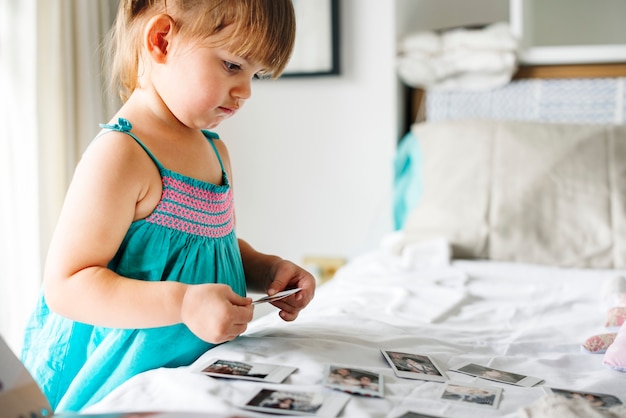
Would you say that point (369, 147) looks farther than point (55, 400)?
Yes

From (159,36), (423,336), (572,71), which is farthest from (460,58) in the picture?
(159,36)

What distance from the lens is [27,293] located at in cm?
208

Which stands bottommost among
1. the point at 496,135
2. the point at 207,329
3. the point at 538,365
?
the point at 538,365

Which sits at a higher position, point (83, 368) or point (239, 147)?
point (239, 147)

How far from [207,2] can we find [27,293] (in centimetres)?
131

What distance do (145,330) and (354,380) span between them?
33cm

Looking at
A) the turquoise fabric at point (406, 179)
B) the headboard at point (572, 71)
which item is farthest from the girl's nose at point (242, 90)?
the headboard at point (572, 71)

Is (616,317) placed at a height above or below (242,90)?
below

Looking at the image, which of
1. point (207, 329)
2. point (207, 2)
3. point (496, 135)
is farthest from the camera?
point (496, 135)

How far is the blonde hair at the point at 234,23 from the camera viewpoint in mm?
1088

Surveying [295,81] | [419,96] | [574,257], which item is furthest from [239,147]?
[574,257]

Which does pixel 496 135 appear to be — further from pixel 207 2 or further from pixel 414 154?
pixel 207 2

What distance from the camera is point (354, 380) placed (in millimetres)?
969

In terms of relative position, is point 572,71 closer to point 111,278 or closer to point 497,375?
point 497,375
